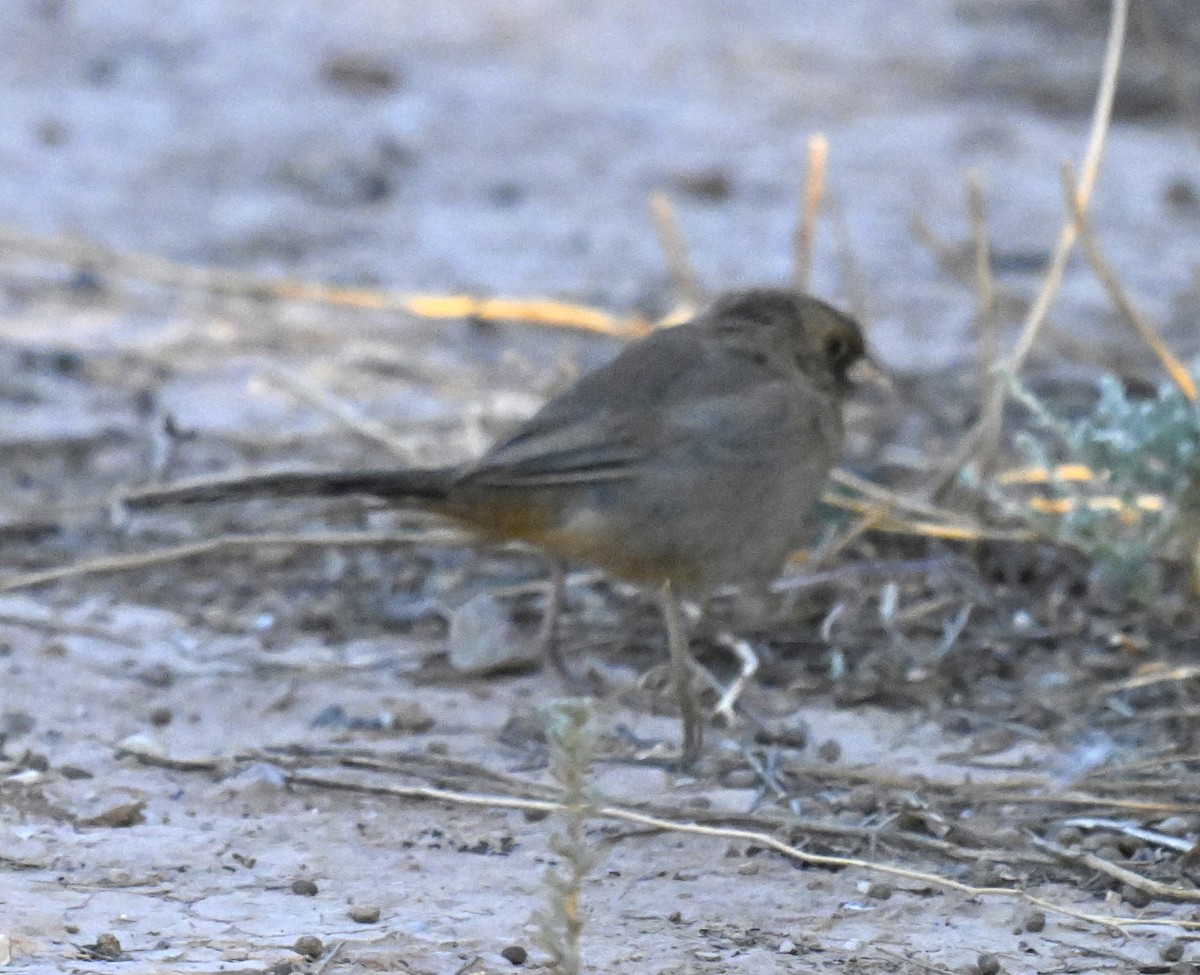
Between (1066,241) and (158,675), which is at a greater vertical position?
(1066,241)

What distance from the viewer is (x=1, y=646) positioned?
371 centimetres

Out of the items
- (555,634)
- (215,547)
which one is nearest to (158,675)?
(215,547)

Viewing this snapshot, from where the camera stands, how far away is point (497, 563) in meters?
4.38

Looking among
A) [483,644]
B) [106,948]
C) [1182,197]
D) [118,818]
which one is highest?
[1182,197]

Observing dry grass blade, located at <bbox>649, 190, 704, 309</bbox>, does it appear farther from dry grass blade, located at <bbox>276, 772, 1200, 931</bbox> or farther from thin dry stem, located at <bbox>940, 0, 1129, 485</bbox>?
dry grass blade, located at <bbox>276, 772, 1200, 931</bbox>

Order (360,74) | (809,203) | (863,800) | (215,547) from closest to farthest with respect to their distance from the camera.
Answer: (863,800) → (215,547) → (809,203) → (360,74)

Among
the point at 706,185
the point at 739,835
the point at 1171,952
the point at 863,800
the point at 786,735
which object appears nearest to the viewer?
the point at 1171,952

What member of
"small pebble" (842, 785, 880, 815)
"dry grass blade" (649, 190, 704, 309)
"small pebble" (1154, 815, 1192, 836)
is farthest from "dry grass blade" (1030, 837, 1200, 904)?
"dry grass blade" (649, 190, 704, 309)

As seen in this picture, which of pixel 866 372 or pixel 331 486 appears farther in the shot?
pixel 866 372

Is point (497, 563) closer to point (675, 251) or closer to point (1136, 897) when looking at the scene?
point (675, 251)

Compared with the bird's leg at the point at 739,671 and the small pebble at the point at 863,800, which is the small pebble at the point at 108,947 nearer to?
the small pebble at the point at 863,800

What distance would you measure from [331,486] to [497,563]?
72cm

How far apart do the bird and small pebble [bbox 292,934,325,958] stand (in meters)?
1.27

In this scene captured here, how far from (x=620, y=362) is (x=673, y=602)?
63cm
